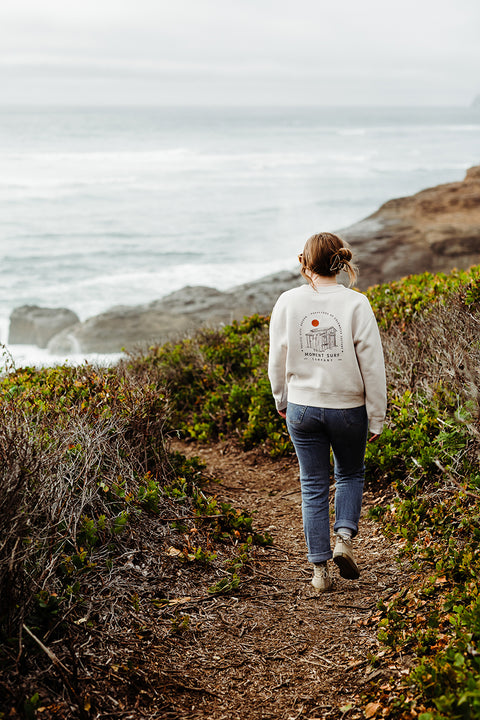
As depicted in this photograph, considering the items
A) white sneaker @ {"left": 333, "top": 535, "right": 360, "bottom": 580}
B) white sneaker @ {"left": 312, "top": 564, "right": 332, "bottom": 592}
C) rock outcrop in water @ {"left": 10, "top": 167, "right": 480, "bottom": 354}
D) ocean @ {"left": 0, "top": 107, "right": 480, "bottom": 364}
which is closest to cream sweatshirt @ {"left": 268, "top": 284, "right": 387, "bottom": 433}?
white sneaker @ {"left": 333, "top": 535, "right": 360, "bottom": 580}

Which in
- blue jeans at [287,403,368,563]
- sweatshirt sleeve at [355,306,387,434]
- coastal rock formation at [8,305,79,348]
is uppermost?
sweatshirt sleeve at [355,306,387,434]

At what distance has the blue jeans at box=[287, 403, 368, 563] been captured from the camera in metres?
3.76

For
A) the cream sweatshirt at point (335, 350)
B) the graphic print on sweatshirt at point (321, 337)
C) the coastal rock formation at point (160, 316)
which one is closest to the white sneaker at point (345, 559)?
the cream sweatshirt at point (335, 350)

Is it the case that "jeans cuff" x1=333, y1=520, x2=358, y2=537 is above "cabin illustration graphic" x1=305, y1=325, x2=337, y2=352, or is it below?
below

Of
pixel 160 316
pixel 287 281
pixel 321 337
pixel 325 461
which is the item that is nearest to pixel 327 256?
pixel 321 337

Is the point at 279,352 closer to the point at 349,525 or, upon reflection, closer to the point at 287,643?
the point at 349,525

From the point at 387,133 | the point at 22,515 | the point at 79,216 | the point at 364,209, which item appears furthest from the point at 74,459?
the point at 387,133

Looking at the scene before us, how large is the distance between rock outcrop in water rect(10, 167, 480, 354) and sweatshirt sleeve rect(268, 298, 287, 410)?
13.6 m

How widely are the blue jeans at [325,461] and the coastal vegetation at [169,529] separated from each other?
52cm

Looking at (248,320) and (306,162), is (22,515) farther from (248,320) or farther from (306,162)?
(306,162)

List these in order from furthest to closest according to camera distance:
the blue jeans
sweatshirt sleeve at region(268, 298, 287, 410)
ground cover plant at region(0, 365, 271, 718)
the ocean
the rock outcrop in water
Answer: the ocean
the rock outcrop in water
sweatshirt sleeve at region(268, 298, 287, 410)
the blue jeans
ground cover plant at region(0, 365, 271, 718)

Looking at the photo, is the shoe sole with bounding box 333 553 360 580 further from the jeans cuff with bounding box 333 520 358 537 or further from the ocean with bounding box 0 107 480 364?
the ocean with bounding box 0 107 480 364

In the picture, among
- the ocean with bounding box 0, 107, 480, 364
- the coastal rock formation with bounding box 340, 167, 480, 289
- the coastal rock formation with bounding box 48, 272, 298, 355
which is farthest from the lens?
the ocean with bounding box 0, 107, 480, 364

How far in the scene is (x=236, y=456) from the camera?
267 inches
